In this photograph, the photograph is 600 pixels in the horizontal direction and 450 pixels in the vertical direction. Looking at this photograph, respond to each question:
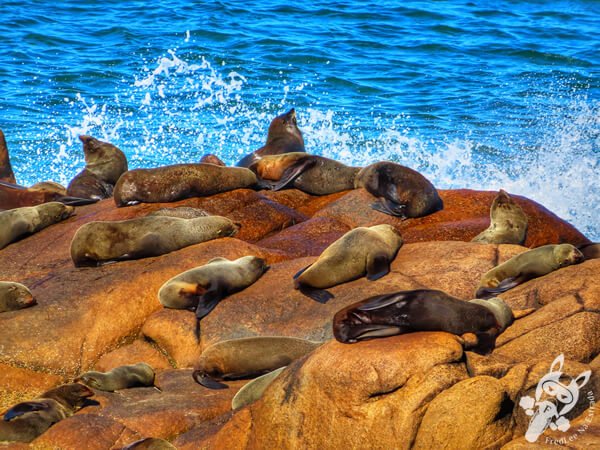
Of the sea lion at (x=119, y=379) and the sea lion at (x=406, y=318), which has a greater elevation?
the sea lion at (x=406, y=318)

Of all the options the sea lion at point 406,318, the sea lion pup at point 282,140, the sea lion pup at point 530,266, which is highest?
the sea lion at point 406,318

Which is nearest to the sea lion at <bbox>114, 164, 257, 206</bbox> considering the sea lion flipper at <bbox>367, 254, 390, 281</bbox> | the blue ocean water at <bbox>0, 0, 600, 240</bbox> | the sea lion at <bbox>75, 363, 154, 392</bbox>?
Result: the sea lion flipper at <bbox>367, 254, 390, 281</bbox>

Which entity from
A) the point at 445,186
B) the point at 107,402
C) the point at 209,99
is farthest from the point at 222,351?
the point at 209,99

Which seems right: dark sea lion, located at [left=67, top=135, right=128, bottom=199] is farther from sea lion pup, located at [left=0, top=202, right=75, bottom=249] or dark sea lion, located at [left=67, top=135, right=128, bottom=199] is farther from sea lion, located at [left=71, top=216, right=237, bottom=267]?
sea lion, located at [left=71, top=216, right=237, bottom=267]

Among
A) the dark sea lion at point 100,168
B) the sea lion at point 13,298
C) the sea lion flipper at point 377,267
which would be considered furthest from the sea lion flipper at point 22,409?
the dark sea lion at point 100,168

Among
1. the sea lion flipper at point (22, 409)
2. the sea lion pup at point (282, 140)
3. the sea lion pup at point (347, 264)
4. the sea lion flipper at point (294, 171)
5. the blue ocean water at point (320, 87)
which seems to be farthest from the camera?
the blue ocean water at point (320, 87)

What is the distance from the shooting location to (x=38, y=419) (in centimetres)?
595

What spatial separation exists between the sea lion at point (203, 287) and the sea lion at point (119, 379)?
34.2 inches

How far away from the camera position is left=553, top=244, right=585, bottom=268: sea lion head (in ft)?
22.9

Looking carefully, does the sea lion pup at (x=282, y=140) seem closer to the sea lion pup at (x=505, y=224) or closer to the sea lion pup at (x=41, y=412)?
the sea lion pup at (x=505, y=224)

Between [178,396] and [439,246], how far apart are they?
276 cm

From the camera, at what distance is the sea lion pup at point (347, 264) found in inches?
289

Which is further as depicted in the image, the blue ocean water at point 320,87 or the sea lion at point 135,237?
the blue ocean water at point 320,87

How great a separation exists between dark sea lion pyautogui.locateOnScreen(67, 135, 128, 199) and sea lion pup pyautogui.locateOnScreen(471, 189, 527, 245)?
492 centimetres
